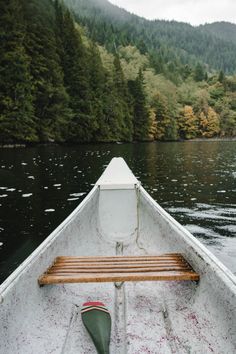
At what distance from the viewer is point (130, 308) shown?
11.1 feet

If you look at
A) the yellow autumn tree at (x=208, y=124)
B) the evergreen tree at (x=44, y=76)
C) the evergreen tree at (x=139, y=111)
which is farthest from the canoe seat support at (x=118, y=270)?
the yellow autumn tree at (x=208, y=124)

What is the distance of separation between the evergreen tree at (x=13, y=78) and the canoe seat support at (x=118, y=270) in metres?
29.4

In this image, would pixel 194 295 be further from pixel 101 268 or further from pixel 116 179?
pixel 116 179

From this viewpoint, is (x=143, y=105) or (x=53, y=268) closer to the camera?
(x=53, y=268)

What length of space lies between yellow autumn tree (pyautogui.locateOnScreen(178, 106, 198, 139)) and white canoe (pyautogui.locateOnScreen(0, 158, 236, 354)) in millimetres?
76374

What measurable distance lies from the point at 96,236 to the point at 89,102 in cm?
4021

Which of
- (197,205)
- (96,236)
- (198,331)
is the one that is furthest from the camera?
(197,205)

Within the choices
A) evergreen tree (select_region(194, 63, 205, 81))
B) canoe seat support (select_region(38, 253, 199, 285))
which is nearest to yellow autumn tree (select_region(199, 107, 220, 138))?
evergreen tree (select_region(194, 63, 205, 81))

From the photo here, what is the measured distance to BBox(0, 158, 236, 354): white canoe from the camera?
99.7 inches

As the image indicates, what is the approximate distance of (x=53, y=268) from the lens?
11.1 feet

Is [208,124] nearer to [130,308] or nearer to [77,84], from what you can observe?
[77,84]

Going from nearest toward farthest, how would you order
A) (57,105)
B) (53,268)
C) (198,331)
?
(198,331) < (53,268) < (57,105)

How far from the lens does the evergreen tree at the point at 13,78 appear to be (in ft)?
101

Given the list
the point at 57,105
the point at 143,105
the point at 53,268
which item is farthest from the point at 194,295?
the point at 143,105
